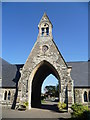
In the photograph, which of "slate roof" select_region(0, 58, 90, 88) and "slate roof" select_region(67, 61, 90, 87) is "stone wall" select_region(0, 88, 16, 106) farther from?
"slate roof" select_region(67, 61, 90, 87)

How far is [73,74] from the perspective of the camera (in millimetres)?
23297

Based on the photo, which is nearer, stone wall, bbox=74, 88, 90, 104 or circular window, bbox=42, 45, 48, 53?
stone wall, bbox=74, 88, 90, 104

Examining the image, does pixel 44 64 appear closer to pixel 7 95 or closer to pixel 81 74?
pixel 81 74

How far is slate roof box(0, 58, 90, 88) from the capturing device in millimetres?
21750

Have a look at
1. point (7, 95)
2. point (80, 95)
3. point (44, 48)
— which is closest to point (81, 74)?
point (80, 95)

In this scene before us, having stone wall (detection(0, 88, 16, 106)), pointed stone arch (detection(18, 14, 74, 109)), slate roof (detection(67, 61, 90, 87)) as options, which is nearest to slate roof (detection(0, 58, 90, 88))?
slate roof (detection(67, 61, 90, 87))

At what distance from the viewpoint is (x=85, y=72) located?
23.6 metres

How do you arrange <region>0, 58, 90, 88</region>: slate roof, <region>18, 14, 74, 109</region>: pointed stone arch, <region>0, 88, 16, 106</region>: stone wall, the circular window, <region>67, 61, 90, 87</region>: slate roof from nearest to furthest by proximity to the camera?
<region>18, 14, 74, 109</region>: pointed stone arch → <region>67, 61, 90, 87</region>: slate roof → the circular window → <region>0, 58, 90, 88</region>: slate roof → <region>0, 88, 16, 106</region>: stone wall

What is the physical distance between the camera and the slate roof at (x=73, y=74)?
856 inches

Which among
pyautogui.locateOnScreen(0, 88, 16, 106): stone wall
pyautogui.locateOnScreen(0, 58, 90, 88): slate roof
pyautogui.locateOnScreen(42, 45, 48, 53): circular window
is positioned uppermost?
pyautogui.locateOnScreen(42, 45, 48, 53): circular window

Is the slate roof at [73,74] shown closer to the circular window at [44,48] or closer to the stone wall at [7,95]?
the stone wall at [7,95]

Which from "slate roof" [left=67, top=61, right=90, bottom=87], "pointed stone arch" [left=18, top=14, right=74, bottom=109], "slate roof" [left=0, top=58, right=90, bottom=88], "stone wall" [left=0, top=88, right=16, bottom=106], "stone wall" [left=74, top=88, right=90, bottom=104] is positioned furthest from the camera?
"stone wall" [left=0, top=88, right=16, bottom=106]

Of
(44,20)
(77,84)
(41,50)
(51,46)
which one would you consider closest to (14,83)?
(41,50)

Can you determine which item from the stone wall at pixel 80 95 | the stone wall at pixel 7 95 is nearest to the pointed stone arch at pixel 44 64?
the stone wall at pixel 80 95
